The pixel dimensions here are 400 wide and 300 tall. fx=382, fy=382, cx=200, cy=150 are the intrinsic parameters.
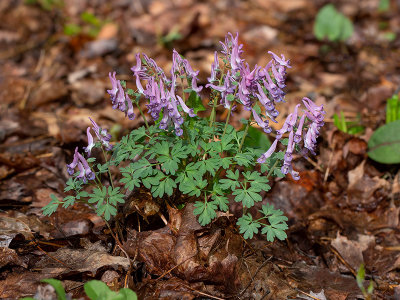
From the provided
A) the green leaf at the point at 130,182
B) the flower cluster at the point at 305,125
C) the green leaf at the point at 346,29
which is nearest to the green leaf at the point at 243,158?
the flower cluster at the point at 305,125

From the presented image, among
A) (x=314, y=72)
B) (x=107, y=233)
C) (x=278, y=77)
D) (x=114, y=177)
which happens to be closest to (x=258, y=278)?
(x=107, y=233)

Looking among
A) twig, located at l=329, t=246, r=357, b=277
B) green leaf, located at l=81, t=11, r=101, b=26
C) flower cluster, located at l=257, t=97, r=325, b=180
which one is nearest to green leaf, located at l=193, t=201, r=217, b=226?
flower cluster, located at l=257, t=97, r=325, b=180

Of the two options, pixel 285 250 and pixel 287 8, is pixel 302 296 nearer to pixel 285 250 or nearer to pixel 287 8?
pixel 285 250

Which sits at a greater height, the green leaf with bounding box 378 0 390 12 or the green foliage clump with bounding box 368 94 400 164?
the green leaf with bounding box 378 0 390 12

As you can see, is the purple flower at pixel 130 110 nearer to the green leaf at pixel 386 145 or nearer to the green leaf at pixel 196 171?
the green leaf at pixel 196 171

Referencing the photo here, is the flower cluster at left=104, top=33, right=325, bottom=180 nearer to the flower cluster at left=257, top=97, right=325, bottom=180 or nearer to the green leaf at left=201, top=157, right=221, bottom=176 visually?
the flower cluster at left=257, top=97, right=325, bottom=180

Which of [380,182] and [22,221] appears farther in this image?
[380,182]

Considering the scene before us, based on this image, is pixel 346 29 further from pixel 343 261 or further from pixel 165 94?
pixel 165 94

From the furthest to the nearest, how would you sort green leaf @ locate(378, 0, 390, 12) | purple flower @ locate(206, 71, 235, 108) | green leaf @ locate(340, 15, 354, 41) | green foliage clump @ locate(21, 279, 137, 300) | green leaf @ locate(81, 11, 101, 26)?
green leaf @ locate(378, 0, 390, 12), green leaf @ locate(81, 11, 101, 26), green leaf @ locate(340, 15, 354, 41), purple flower @ locate(206, 71, 235, 108), green foliage clump @ locate(21, 279, 137, 300)
